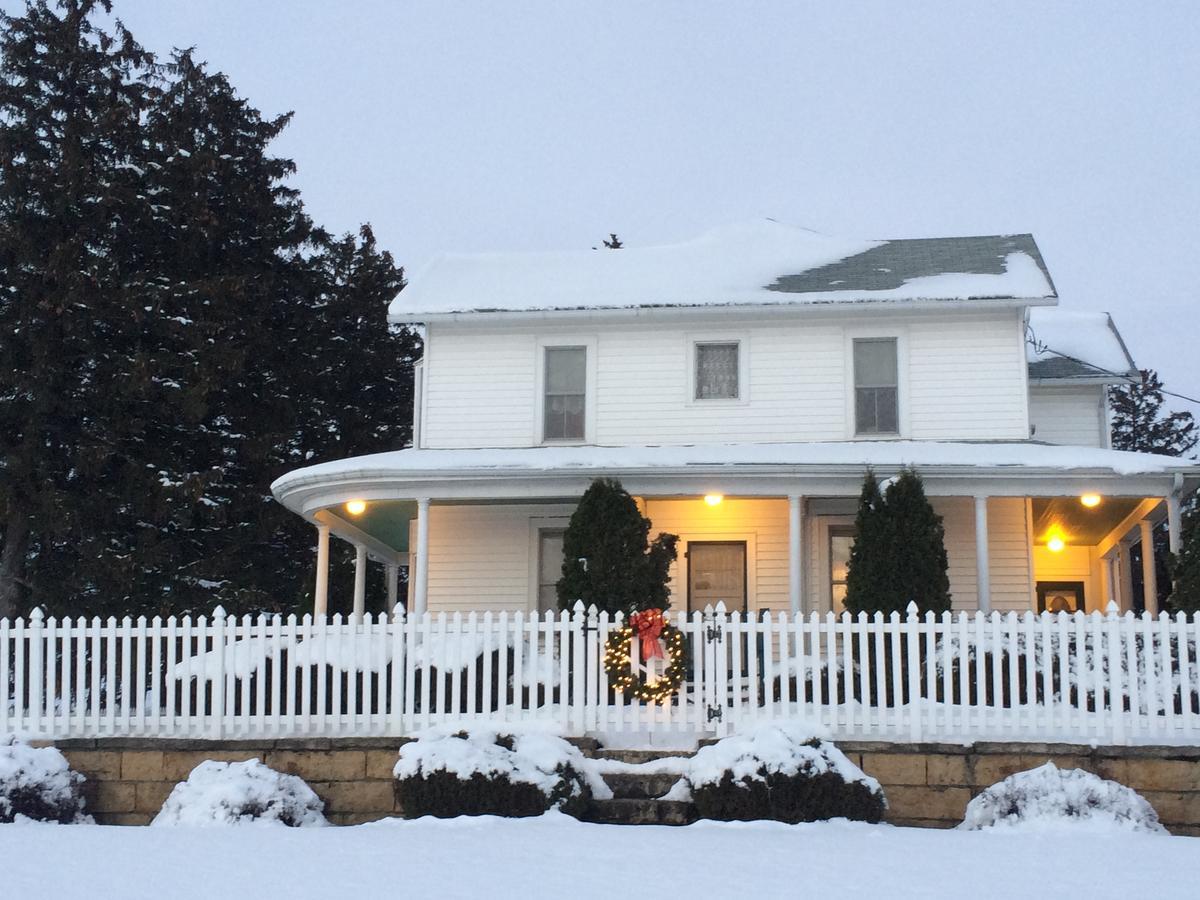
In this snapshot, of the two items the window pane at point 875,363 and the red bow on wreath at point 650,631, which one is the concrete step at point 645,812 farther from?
the window pane at point 875,363

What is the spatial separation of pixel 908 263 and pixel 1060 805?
36.6 feet

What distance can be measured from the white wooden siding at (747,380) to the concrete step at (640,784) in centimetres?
803

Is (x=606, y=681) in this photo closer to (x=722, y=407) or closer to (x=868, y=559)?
(x=868, y=559)

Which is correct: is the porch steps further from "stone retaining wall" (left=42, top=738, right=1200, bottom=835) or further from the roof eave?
the roof eave

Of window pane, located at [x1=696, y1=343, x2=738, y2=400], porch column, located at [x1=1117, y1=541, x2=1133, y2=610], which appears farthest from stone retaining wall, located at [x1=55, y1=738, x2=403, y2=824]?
porch column, located at [x1=1117, y1=541, x2=1133, y2=610]

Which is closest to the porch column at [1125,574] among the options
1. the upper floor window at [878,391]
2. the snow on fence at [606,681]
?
the upper floor window at [878,391]

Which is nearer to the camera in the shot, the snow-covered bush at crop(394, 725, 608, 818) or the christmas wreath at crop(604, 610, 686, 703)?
the snow-covered bush at crop(394, 725, 608, 818)

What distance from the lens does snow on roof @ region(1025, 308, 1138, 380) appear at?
68.9 ft

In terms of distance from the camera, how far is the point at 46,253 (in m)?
26.8

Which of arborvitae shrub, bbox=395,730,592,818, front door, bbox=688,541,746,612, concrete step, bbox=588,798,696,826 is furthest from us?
front door, bbox=688,541,746,612

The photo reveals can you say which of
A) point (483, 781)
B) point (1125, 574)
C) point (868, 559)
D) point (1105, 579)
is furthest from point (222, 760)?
point (1105, 579)

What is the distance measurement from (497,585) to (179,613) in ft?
33.8

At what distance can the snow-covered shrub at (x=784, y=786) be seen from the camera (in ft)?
34.9

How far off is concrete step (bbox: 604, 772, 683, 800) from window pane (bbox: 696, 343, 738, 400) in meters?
8.42
